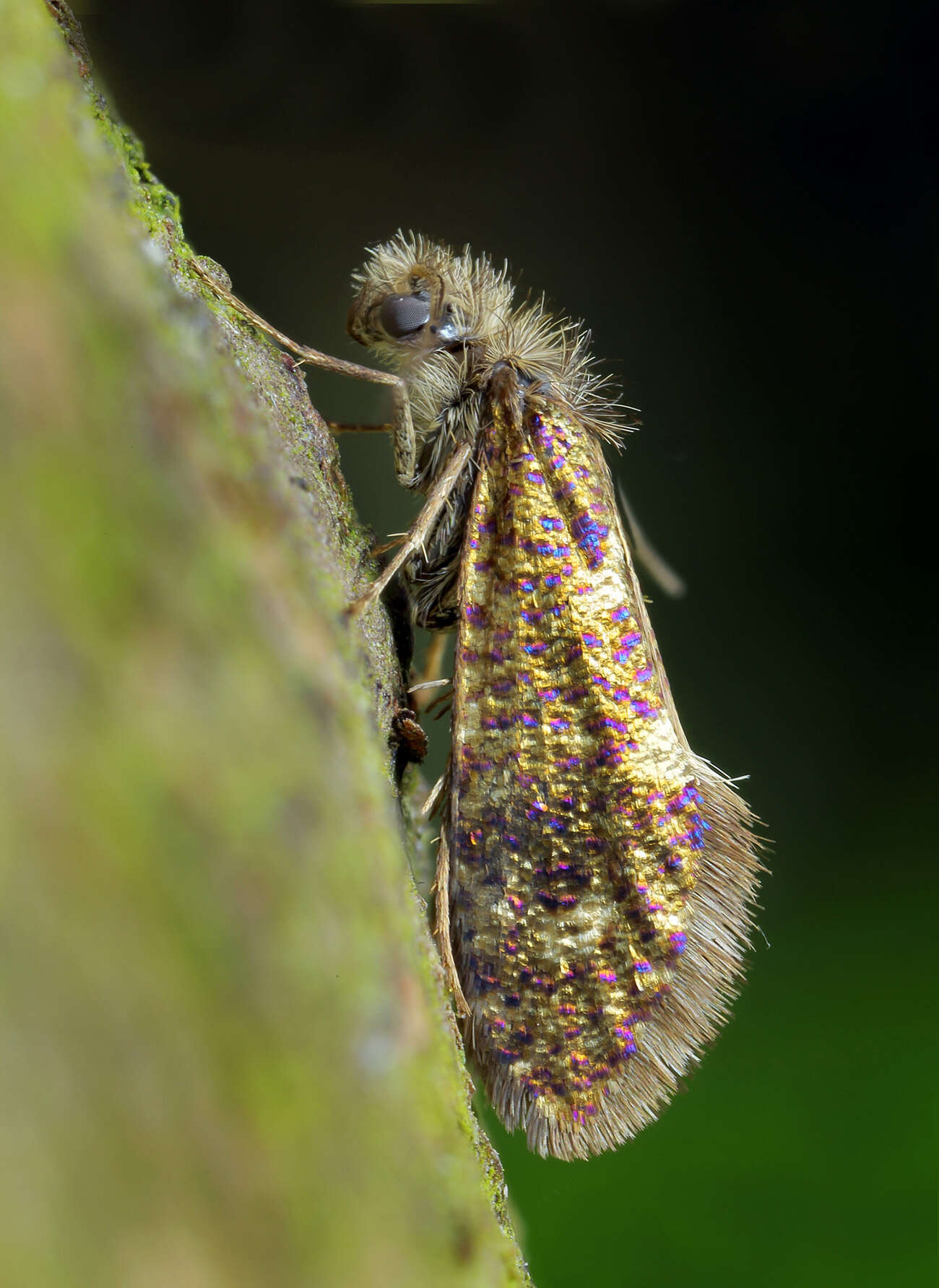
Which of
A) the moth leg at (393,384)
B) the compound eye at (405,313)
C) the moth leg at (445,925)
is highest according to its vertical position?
the compound eye at (405,313)

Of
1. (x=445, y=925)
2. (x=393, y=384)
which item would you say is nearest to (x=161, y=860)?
(x=445, y=925)

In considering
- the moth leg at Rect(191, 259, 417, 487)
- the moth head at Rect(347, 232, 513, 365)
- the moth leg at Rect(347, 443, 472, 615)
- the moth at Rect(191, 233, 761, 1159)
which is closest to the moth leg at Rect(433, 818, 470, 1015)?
the moth at Rect(191, 233, 761, 1159)

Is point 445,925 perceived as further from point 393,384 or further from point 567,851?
Result: point 393,384

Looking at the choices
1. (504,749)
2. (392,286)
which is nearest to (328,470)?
(504,749)

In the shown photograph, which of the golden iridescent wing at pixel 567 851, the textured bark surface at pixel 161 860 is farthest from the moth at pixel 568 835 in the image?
the textured bark surface at pixel 161 860

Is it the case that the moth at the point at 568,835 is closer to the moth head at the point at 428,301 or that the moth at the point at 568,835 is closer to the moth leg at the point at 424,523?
the moth leg at the point at 424,523

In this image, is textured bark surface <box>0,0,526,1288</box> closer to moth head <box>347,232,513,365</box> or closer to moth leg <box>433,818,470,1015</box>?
moth leg <box>433,818,470,1015</box>

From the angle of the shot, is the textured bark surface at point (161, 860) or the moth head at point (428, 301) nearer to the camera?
the textured bark surface at point (161, 860)
